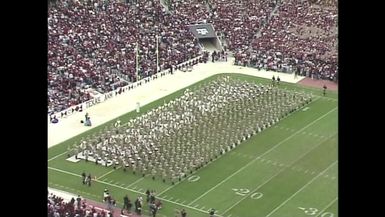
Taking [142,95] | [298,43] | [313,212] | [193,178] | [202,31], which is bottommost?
[313,212]

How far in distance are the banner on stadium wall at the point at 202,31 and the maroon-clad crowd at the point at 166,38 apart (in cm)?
39

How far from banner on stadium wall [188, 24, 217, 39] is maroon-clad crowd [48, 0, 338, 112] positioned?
395 mm

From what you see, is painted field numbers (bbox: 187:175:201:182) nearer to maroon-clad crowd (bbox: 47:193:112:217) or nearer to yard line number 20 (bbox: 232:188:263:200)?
yard line number 20 (bbox: 232:188:263:200)

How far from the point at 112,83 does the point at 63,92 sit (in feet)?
8.00

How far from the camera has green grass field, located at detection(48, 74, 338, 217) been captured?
18.5 metres

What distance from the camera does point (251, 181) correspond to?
20.2 metres

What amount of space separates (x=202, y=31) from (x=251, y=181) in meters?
18.0

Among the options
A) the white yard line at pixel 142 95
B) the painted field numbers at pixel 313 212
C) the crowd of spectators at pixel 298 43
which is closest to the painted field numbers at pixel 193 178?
the painted field numbers at pixel 313 212

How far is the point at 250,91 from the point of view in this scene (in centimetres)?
2756

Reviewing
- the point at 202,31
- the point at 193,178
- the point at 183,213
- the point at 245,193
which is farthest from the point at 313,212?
the point at 202,31

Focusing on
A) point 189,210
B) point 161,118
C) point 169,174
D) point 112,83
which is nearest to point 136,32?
point 112,83

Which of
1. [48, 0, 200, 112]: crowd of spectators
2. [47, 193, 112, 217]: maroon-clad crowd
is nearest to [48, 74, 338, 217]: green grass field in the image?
[47, 193, 112, 217]: maroon-clad crowd

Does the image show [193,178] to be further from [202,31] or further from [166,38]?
[202,31]
